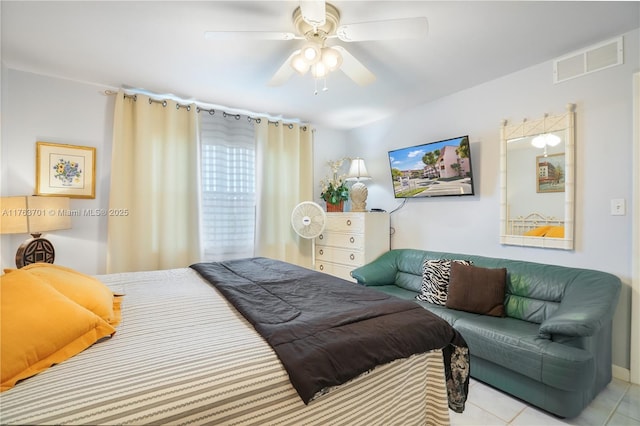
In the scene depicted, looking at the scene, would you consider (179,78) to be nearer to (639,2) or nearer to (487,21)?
(487,21)

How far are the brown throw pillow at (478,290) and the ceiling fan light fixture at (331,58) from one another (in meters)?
1.94

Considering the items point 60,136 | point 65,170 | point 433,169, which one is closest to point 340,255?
point 433,169

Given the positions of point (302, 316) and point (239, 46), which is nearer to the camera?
point (302, 316)

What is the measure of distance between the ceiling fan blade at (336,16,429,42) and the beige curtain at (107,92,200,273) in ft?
7.30

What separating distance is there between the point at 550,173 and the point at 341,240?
7.12 feet

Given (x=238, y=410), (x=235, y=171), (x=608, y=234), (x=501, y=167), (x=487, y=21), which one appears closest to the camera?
(x=238, y=410)

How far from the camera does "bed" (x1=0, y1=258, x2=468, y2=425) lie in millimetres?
738

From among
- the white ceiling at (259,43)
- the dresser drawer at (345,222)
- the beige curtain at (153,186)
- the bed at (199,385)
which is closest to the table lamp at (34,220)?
the beige curtain at (153,186)

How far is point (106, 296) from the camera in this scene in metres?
1.34

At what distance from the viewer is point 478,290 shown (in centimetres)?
232

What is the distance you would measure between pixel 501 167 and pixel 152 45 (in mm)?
3098

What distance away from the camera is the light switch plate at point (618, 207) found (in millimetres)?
2029

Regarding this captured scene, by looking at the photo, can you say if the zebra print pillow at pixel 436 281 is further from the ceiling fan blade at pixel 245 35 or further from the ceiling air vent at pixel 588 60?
the ceiling fan blade at pixel 245 35

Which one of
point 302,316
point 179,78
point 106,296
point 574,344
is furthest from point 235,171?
point 574,344
